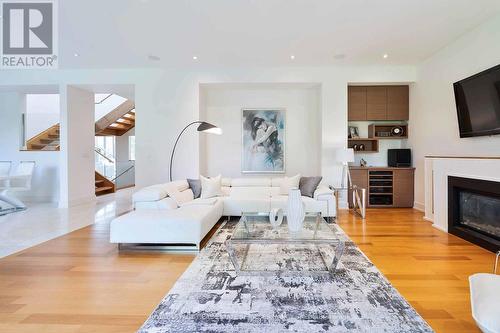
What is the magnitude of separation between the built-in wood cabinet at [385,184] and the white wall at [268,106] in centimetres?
99

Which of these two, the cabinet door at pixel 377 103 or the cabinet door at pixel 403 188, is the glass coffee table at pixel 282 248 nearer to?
the cabinet door at pixel 403 188

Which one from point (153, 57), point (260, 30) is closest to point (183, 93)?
point (153, 57)

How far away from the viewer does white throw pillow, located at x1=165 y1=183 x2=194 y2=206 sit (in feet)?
14.5

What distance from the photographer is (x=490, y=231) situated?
3.52 metres

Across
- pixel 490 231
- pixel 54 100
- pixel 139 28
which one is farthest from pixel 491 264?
pixel 54 100

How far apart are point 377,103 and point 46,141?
28.0ft

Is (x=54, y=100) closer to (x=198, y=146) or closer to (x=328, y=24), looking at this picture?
(x=198, y=146)

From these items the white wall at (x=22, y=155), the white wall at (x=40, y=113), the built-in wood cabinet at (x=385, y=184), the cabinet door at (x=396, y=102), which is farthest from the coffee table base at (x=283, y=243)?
the white wall at (x=40, y=113)

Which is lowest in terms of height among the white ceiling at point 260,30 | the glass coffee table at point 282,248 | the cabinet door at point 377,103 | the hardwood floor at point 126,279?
the hardwood floor at point 126,279

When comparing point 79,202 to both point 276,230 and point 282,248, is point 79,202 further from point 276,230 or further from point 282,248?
point 276,230

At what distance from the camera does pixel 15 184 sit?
666cm

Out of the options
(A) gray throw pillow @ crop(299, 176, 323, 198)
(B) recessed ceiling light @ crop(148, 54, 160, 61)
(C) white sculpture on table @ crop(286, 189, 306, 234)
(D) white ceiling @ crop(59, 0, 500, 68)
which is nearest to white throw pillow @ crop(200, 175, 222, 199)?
(A) gray throw pillow @ crop(299, 176, 323, 198)

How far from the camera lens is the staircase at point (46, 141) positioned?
7.41 meters

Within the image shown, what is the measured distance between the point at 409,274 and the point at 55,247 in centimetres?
397
